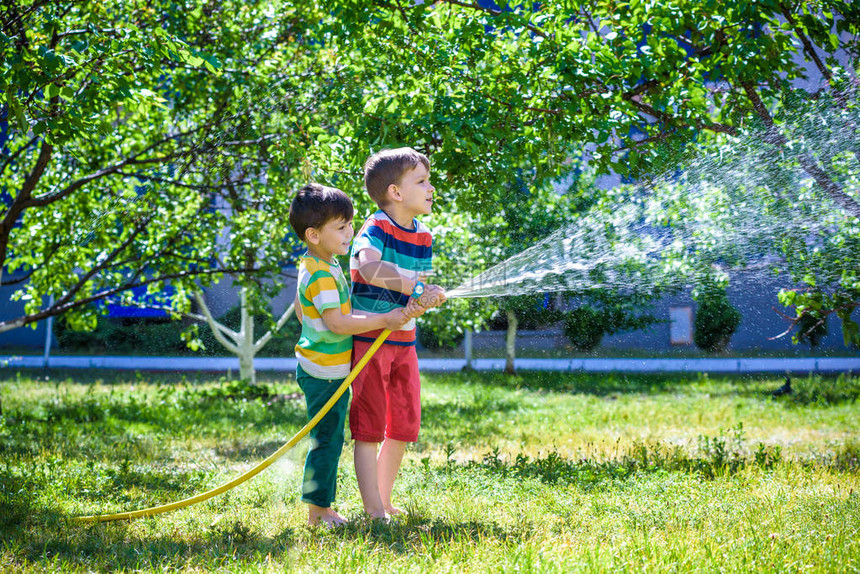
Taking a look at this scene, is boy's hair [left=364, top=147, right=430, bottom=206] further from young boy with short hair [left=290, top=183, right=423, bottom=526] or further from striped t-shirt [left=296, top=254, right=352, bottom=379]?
striped t-shirt [left=296, top=254, right=352, bottom=379]

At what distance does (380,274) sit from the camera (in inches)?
123

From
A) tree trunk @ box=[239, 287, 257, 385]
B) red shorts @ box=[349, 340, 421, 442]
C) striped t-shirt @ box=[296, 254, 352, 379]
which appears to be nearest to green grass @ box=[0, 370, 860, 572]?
red shorts @ box=[349, 340, 421, 442]

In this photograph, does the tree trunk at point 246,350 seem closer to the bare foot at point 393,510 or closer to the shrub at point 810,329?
the shrub at point 810,329

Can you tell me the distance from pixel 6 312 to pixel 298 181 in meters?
14.8

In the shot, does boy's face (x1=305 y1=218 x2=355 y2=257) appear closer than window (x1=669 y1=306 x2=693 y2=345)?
Yes

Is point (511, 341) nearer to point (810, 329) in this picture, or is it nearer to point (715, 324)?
point (715, 324)

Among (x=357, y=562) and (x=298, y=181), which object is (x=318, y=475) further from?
(x=298, y=181)

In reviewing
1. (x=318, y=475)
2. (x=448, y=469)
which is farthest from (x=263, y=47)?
(x=318, y=475)

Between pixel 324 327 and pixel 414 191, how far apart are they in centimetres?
75

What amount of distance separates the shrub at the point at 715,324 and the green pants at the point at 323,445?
9.42 m

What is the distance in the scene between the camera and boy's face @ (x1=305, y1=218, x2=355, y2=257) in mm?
3117

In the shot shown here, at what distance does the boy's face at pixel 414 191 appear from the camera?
3266mm

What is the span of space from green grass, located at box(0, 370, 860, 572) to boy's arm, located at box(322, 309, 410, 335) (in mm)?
817

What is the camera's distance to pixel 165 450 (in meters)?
5.49
